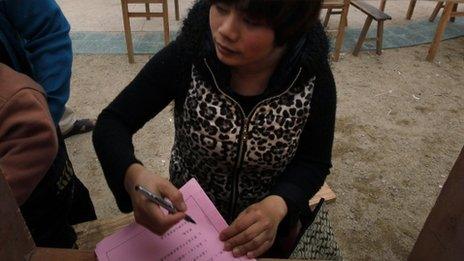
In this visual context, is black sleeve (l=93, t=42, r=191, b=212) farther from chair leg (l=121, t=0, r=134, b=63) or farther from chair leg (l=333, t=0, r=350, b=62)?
chair leg (l=333, t=0, r=350, b=62)

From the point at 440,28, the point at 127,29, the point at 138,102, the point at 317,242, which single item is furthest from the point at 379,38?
the point at 138,102

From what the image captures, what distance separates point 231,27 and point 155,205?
44 cm

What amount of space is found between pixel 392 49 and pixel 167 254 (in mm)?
4541

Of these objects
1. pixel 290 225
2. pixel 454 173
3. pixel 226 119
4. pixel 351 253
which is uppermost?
pixel 454 173

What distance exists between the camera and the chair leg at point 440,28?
4074 millimetres

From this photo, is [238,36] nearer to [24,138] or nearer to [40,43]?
[24,138]

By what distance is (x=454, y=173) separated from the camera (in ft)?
2.31

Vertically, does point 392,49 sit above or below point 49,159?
below

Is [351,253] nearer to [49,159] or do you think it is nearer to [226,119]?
[226,119]

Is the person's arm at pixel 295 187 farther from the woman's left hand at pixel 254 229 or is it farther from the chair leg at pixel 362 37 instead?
the chair leg at pixel 362 37

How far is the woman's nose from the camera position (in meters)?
0.86

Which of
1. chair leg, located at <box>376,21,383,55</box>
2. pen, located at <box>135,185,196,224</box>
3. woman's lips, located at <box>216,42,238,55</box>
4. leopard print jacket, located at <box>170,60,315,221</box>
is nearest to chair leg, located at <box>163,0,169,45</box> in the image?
chair leg, located at <box>376,21,383,55</box>

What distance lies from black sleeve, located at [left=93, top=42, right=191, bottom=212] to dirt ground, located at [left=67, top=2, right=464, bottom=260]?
1378mm

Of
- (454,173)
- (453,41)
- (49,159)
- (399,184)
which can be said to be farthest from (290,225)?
(453,41)
